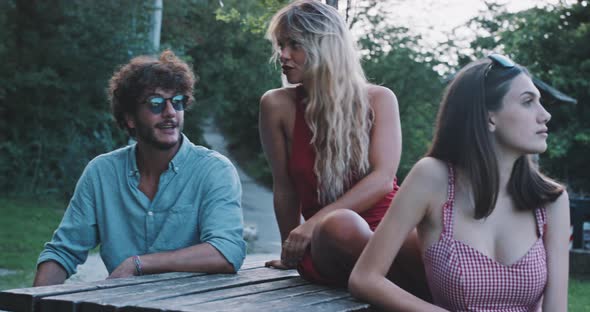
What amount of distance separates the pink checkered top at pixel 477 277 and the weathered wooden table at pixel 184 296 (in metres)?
0.27

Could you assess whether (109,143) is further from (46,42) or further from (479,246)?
(479,246)

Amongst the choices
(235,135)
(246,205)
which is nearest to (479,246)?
(246,205)

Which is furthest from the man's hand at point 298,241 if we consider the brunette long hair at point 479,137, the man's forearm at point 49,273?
the man's forearm at point 49,273

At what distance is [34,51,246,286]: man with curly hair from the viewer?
3.86 m

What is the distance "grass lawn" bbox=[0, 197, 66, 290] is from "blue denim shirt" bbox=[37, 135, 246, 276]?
5.20 metres

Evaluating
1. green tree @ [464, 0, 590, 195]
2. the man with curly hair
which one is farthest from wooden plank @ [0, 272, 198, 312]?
green tree @ [464, 0, 590, 195]

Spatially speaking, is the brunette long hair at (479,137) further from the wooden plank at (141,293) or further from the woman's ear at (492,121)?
the wooden plank at (141,293)

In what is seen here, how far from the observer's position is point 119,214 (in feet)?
12.9

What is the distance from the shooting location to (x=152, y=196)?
3.95 meters

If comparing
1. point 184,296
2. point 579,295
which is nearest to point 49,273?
point 184,296

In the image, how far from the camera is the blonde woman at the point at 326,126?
12.5 feet

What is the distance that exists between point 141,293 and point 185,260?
66 centimetres

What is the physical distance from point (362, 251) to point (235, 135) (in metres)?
27.8

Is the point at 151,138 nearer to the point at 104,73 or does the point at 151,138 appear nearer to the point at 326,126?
the point at 326,126
